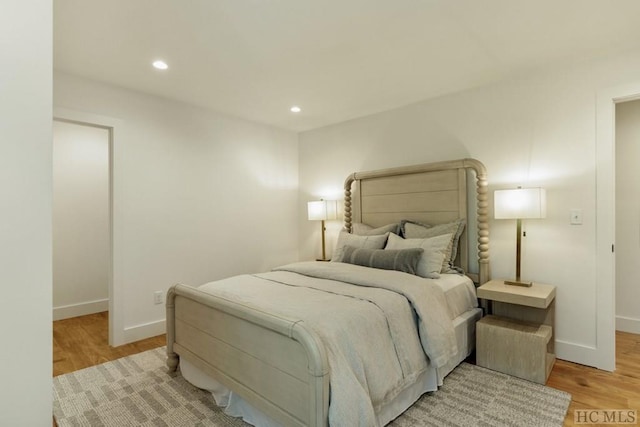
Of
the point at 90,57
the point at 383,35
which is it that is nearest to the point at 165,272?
the point at 90,57

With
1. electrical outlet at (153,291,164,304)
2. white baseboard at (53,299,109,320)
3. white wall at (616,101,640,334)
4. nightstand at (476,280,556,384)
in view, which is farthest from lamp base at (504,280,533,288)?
white baseboard at (53,299,109,320)

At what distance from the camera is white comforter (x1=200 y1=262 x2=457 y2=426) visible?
1534mm

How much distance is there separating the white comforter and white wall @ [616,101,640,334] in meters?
2.28

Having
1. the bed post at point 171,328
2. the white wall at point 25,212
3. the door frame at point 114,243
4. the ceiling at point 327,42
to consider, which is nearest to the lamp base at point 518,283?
the ceiling at point 327,42

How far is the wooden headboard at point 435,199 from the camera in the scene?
303cm

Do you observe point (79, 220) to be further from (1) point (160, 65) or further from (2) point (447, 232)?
(2) point (447, 232)

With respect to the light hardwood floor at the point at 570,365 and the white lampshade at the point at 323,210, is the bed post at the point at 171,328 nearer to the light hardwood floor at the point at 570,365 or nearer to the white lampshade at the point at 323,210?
the light hardwood floor at the point at 570,365

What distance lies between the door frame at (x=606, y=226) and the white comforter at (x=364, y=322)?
122cm

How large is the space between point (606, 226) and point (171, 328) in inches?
134

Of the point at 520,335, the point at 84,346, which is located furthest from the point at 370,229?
the point at 84,346

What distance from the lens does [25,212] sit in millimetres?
841

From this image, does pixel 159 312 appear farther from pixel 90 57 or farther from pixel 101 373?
pixel 90 57

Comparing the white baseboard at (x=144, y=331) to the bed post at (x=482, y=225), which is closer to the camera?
the bed post at (x=482, y=225)

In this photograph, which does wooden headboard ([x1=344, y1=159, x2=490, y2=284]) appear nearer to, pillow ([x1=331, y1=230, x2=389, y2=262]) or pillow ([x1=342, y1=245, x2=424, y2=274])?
pillow ([x1=331, y1=230, x2=389, y2=262])
